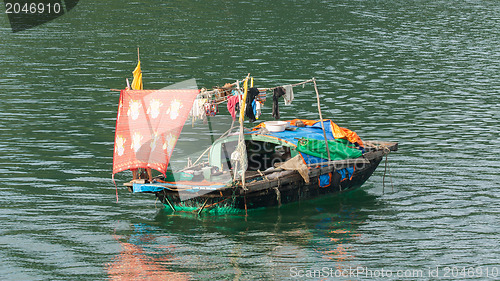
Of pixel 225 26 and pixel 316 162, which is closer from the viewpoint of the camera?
pixel 316 162

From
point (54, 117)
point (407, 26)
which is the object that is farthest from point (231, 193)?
point (407, 26)

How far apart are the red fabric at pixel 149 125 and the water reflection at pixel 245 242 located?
197cm

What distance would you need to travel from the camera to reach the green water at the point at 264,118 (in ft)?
62.5

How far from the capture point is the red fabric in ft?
69.1

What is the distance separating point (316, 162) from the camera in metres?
22.9

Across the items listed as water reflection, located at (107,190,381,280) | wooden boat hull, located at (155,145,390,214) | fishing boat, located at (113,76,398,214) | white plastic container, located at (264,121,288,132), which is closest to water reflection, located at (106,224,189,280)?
water reflection, located at (107,190,381,280)

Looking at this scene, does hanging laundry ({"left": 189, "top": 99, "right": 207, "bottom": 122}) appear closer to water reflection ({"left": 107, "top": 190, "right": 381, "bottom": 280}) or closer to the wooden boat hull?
the wooden boat hull

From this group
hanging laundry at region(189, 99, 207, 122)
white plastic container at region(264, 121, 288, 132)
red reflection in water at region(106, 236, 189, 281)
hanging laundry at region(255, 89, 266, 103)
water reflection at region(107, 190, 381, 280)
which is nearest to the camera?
red reflection in water at region(106, 236, 189, 281)

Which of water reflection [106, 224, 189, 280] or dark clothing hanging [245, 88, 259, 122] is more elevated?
dark clothing hanging [245, 88, 259, 122]

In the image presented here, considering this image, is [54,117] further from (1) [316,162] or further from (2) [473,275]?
(2) [473,275]

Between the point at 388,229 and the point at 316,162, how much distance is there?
3.31 meters

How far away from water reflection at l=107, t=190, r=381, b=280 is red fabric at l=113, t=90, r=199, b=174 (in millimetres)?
1974

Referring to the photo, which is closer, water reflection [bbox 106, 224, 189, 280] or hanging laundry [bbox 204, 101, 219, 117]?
water reflection [bbox 106, 224, 189, 280]

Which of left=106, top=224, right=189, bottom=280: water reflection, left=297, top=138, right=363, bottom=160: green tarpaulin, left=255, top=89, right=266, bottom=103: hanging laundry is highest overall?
left=255, top=89, right=266, bottom=103: hanging laundry
